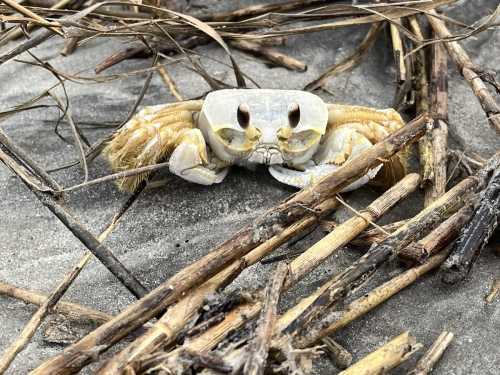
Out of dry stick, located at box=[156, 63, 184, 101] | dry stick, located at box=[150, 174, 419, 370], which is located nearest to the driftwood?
dry stick, located at box=[150, 174, 419, 370]

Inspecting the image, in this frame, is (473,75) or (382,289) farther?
(473,75)

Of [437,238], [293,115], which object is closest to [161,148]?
[293,115]

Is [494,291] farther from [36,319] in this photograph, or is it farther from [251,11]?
[251,11]

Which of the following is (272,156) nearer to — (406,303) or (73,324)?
(406,303)

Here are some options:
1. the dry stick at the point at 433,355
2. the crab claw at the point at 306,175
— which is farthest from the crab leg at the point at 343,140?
the dry stick at the point at 433,355

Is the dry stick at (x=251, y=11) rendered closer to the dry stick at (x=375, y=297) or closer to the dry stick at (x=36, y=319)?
the dry stick at (x=36, y=319)

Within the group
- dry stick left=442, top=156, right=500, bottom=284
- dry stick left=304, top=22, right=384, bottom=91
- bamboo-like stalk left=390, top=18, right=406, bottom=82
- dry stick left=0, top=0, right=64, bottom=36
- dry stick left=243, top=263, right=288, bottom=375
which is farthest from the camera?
dry stick left=304, top=22, right=384, bottom=91

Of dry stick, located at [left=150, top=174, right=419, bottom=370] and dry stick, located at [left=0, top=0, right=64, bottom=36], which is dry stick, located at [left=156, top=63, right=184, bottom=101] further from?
dry stick, located at [left=150, top=174, right=419, bottom=370]
